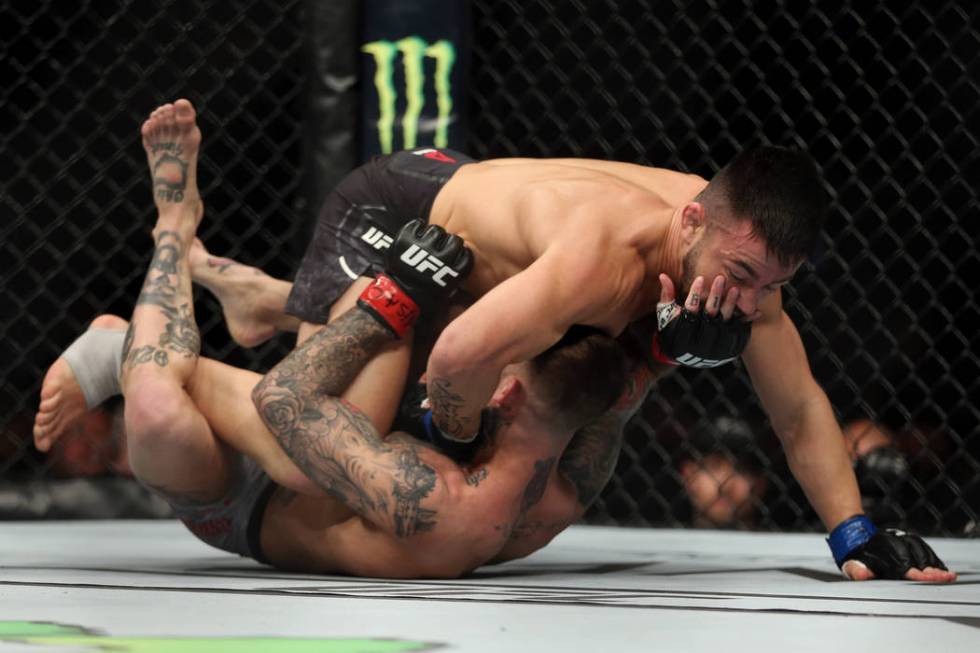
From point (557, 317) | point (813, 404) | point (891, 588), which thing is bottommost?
point (891, 588)

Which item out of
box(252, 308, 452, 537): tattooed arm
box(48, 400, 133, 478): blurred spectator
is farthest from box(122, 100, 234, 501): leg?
box(48, 400, 133, 478): blurred spectator

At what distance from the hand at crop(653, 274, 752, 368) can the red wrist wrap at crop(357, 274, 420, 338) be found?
34 cm

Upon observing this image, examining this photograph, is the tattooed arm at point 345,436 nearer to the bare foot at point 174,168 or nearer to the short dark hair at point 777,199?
the bare foot at point 174,168

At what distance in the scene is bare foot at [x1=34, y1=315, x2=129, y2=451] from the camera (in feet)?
6.45

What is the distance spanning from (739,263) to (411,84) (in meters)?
1.27

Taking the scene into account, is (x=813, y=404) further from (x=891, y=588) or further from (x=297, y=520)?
(x=297, y=520)

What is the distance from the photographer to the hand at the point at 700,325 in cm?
164

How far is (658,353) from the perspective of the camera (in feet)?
5.77

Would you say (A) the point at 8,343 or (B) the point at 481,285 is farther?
(A) the point at 8,343

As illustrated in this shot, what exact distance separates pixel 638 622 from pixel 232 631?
36cm

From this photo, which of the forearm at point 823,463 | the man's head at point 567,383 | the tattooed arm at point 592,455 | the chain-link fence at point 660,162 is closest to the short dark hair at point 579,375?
the man's head at point 567,383

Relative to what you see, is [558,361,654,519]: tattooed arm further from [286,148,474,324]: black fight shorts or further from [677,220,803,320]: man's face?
[286,148,474,324]: black fight shorts

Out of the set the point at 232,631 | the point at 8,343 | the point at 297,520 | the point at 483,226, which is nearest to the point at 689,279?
the point at 483,226

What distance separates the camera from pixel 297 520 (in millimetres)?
1851
